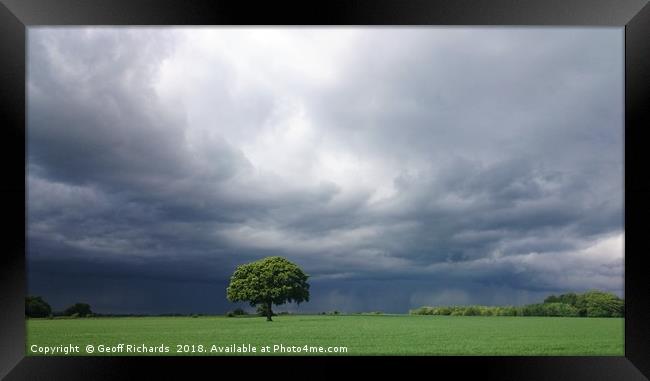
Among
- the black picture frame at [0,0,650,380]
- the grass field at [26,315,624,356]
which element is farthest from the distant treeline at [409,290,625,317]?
the black picture frame at [0,0,650,380]

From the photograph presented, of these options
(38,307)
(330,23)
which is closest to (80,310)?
(38,307)

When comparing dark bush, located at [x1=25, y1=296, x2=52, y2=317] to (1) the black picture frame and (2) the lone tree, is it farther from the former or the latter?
(1) the black picture frame

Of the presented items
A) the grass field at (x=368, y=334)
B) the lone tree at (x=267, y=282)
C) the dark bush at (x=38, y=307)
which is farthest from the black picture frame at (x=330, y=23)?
the lone tree at (x=267, y=282)

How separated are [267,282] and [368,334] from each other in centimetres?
377

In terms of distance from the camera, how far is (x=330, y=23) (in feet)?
16.2

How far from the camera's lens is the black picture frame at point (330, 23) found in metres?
4.76

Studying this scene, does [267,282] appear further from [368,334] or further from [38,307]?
[38,307]

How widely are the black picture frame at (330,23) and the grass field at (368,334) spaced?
210 centimetres

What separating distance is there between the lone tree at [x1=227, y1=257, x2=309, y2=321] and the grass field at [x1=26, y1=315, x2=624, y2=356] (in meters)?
0.60

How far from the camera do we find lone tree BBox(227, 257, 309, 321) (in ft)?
41.9

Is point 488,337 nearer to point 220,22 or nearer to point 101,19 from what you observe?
point 220,22

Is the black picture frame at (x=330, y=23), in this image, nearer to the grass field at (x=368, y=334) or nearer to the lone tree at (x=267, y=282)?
the grass field at (x=368, y=334)

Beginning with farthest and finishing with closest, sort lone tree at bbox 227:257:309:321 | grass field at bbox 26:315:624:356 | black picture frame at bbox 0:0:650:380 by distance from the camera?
1. lone tree at bbox 227:257:309:321
2. grass field at bbox 26:315:624:356
3. black picture frame at bbox 0:0:650:380

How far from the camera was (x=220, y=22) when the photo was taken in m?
4.96
